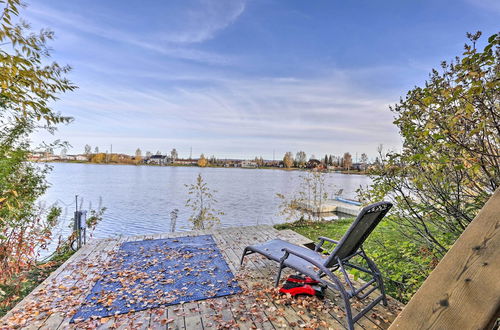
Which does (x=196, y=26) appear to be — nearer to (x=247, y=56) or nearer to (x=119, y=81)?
Result: (x=247, y=56)

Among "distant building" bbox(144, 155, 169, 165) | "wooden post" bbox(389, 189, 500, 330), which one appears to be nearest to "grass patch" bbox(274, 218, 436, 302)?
"wooden post" bbox(389, 189, 500, 330)

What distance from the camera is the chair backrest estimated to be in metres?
2.37

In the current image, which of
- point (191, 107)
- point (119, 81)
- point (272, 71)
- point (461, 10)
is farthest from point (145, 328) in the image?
point (191, 107)

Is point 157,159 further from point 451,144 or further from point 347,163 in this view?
point 451,144

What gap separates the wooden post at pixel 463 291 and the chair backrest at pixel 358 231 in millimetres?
1710

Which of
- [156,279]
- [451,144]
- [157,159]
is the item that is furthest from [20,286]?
[157,159]

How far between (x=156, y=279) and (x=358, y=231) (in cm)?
257

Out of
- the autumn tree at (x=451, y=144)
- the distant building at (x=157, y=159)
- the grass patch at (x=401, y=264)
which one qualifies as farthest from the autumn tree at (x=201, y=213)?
the distant building at (x=157, y=159)

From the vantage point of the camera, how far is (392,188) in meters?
2.72

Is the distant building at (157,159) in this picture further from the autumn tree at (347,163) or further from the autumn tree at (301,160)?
the autumn tree at (347,163)

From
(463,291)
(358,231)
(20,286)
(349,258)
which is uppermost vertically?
(463,291)

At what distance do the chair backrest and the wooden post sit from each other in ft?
5.61

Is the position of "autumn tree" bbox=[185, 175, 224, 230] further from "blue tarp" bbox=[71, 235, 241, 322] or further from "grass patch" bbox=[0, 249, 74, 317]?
"grass patch" bbox=[0, 249, 74, 317]

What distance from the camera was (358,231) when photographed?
98.1 inches
